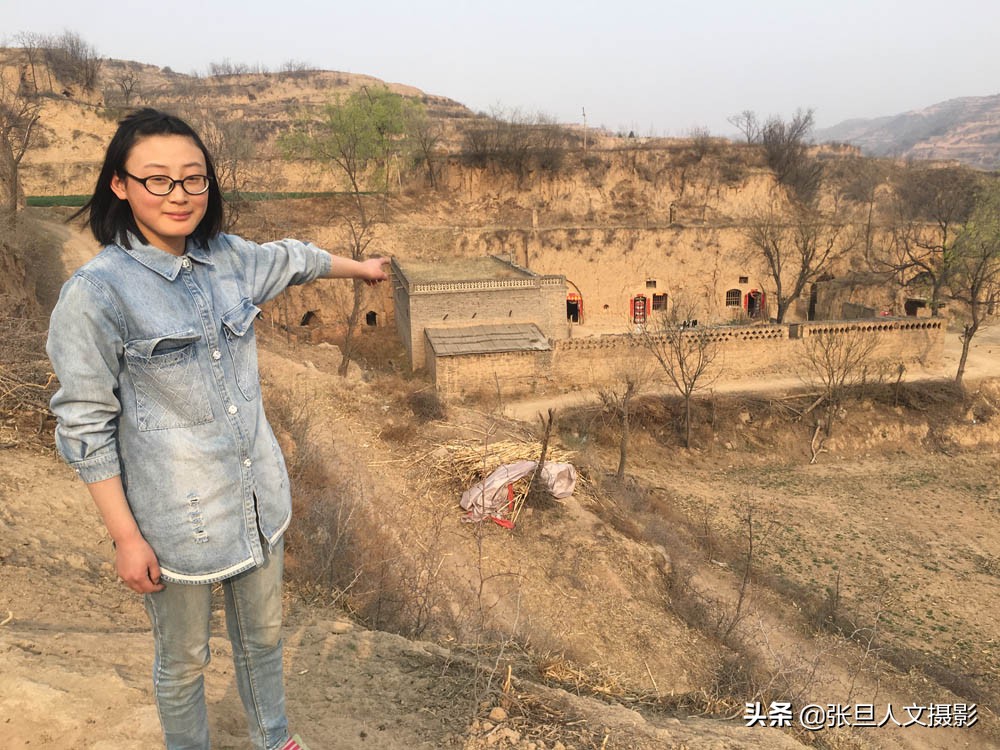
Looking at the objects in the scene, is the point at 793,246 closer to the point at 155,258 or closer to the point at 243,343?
the point at 243,343

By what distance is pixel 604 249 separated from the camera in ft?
92.0

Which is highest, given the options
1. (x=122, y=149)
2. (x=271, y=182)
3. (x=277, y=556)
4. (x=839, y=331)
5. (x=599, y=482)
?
(x=271, y=182)

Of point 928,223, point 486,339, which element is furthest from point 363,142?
point 928,223

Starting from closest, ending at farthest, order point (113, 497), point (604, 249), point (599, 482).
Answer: point (113, 497), point (599, 482), point (604, 249)

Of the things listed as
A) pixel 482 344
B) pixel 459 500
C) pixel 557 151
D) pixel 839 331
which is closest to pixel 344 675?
pixel 459 500

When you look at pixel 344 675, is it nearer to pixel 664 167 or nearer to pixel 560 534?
pixel 560 534

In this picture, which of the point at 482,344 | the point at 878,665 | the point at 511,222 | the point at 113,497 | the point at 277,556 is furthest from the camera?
the point at 511,222

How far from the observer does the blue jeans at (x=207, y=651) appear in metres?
2.31

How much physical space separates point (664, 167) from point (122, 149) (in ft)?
111

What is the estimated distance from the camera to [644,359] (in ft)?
61.0

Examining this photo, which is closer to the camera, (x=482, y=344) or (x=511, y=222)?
(x=482, y=344)

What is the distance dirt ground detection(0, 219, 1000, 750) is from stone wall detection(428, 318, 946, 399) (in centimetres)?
108

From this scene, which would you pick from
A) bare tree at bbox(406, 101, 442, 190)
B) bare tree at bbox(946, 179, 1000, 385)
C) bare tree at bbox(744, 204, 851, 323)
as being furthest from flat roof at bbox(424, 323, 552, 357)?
bare tree at bbox(406, 101, 442, 190)

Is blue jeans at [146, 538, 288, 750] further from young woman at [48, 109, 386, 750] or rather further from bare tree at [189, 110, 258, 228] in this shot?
bare tree at [189, 110, 258, 228]
